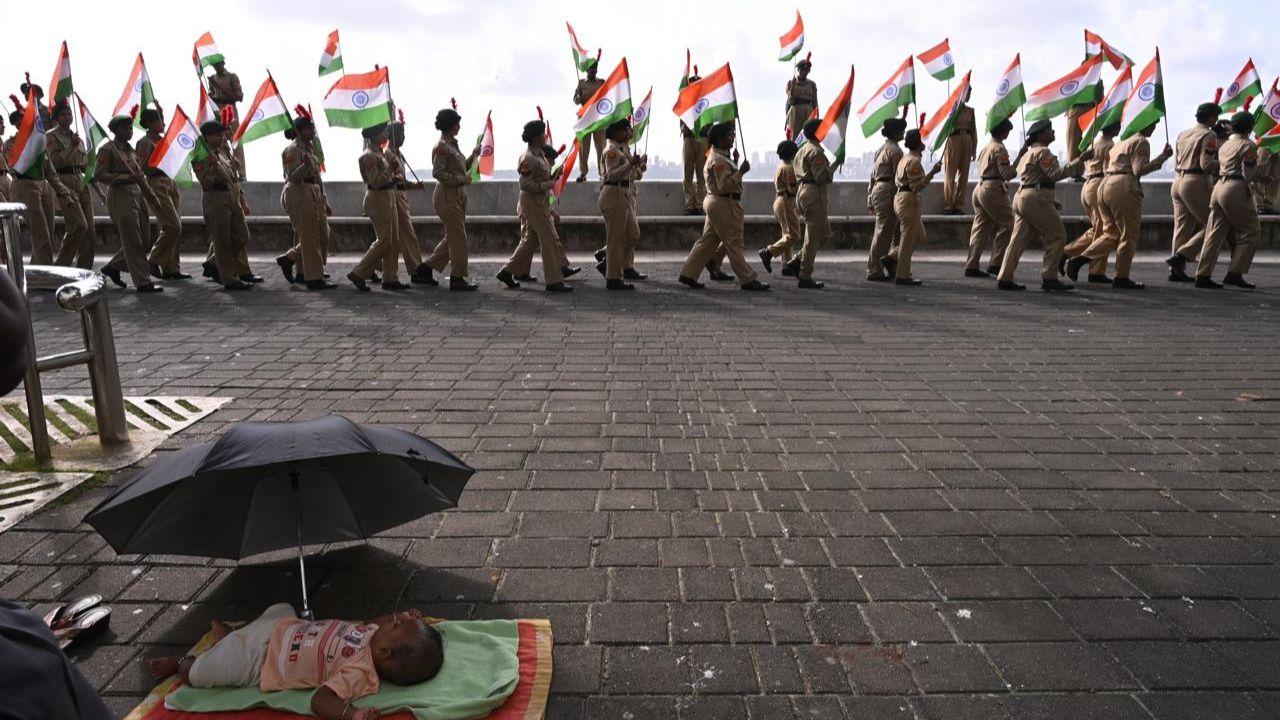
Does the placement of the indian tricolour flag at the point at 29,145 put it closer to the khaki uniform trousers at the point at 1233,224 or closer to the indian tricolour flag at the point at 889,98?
the indian tricolour flag at the point at 889,98

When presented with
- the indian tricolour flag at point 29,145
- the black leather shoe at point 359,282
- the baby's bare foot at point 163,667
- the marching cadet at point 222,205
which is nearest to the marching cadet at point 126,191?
the indian tricolour flag at point 29,145

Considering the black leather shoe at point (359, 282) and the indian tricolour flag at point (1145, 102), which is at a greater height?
the indian tricolour flag at point (1145, 102)

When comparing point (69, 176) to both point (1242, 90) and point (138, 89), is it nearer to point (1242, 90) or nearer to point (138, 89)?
point (138, 89)

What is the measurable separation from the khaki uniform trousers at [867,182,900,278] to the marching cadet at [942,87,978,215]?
5.60 m

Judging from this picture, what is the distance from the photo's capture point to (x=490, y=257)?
618 inches

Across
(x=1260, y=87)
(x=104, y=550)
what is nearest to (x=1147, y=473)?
(x=104, y=550)

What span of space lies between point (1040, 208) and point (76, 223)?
42.3 feet

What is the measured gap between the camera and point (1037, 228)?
11383 mm

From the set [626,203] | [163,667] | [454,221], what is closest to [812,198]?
[626,203]

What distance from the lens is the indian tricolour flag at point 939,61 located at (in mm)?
13703

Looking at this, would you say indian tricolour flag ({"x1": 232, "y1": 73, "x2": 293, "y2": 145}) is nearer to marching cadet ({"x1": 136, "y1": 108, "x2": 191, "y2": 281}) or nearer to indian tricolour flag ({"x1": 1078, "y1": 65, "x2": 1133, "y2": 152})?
marching cadet ({"x1": 136, "y1": 108, "x2": 191, "y2": 281})

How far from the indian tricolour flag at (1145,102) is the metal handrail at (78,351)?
39.6 ft

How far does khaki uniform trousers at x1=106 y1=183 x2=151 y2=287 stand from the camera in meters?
11.2

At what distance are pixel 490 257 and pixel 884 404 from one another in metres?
10.8
